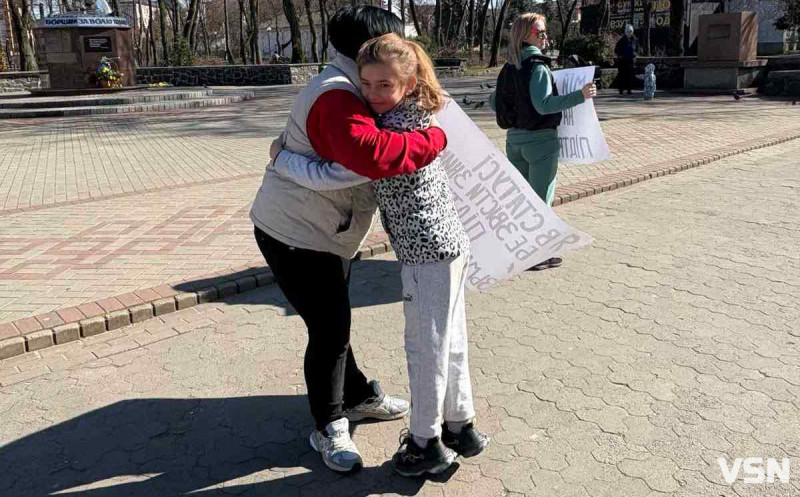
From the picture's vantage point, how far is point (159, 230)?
679cm

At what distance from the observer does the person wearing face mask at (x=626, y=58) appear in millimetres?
20812

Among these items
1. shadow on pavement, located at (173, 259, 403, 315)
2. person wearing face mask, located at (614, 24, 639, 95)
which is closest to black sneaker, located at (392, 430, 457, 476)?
A: shadow on pavement, located at (173, 259, 403, 315)

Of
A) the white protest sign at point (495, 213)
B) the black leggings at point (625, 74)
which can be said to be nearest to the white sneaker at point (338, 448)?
the white protest sign at point (495, 213)

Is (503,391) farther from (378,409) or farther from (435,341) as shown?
(435,341)

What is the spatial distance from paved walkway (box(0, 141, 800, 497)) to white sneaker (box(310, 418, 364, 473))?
0.20 ft

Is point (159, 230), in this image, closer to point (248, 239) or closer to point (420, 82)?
point (248, 239)

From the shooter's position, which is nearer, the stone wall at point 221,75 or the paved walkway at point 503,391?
the paved walkway at point 503,391

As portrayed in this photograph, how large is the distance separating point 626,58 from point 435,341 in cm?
2042

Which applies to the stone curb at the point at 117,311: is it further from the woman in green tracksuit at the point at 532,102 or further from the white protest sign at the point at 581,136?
the white protest sign at the point at 581,136

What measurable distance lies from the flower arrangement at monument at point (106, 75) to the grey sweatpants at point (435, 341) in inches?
911

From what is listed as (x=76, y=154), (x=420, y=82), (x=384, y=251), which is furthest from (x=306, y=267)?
(x=76, y=154)

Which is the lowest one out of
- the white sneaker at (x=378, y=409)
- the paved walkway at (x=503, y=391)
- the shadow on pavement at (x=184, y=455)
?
the shadow on pavement at (x=184, y=455)

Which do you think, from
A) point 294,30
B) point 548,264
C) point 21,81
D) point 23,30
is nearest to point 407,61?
point 548,264

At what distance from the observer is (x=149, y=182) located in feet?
30.6
